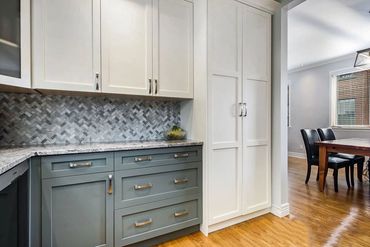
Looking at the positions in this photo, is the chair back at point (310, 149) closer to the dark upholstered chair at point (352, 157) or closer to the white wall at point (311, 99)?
the dark upholstered chair at point (352, 157)

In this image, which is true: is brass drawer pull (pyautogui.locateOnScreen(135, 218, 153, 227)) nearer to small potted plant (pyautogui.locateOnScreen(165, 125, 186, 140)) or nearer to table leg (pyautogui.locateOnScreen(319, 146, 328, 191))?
small potted plant (pyautogui.locateOnScreen(165, 125, 186, 140))

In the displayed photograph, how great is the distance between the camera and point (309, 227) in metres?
2.15

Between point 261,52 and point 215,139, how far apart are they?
46.1 inches

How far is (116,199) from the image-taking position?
1.66 metres

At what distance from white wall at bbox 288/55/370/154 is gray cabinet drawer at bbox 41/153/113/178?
5.47 metres

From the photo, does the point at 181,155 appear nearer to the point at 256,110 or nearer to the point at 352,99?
the point at 256,110

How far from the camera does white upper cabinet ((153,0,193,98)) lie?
2039mm

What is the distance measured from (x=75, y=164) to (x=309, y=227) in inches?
90.8

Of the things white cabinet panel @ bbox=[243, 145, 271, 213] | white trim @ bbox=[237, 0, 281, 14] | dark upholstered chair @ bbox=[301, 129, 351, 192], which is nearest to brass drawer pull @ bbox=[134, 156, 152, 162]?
white cabinet panel @ bbox=[243, 145, 271, 213]

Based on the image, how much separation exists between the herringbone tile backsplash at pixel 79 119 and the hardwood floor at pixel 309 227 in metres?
1.19

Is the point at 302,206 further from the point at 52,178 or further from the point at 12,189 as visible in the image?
the point at 12,189

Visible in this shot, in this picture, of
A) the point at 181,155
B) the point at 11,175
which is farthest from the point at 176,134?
the point at 11,175

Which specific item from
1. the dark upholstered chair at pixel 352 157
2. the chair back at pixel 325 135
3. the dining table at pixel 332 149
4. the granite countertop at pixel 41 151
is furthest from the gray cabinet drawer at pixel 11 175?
the chair back at pixel 325 135

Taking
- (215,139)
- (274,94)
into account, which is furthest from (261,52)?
(215,139)
